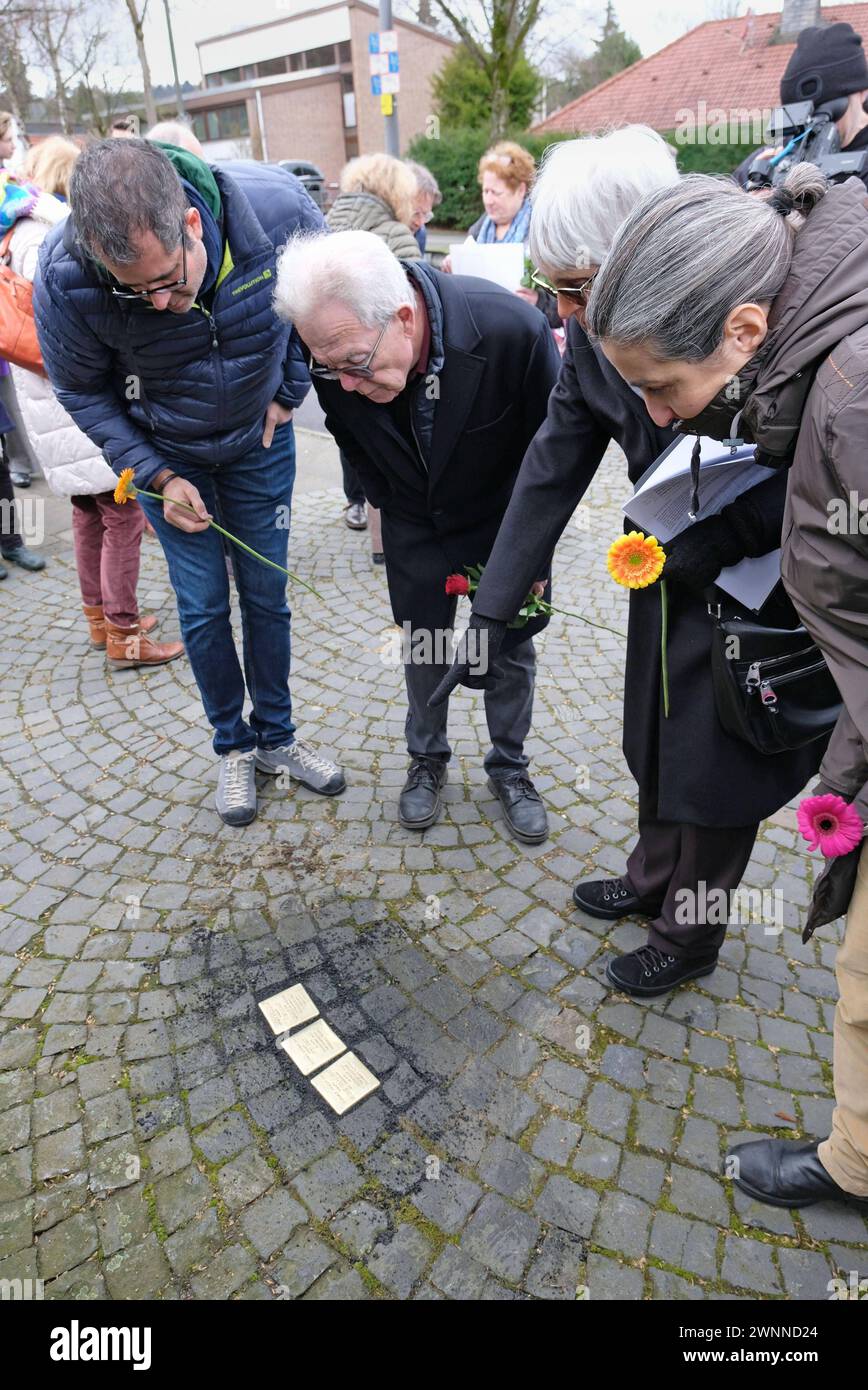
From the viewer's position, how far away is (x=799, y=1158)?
201 cm

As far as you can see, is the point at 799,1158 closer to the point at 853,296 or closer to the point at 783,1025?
the point at 783,1025

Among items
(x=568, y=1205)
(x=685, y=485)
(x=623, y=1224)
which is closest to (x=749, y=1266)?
(x=623, y=1224)

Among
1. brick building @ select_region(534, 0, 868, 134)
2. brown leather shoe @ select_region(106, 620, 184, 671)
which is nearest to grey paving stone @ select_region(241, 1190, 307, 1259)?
brown leather shoe @ select_region(106, 620, 184, 671)

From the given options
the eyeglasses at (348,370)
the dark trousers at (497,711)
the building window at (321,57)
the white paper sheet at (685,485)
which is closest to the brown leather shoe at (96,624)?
the dark trousers at (497,711)

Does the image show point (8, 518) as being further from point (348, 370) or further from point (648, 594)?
point (648, 594)

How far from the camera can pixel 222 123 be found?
1731 inches

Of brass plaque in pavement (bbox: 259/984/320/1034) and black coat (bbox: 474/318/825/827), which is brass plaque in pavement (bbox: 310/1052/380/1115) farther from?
black coat (bbox: 474/318/825/827)

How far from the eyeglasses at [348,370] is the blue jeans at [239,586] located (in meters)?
0.66

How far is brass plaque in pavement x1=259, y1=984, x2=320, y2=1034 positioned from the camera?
2.46m

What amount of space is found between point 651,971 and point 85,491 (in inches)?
132

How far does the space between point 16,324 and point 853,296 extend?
3.79 meters
